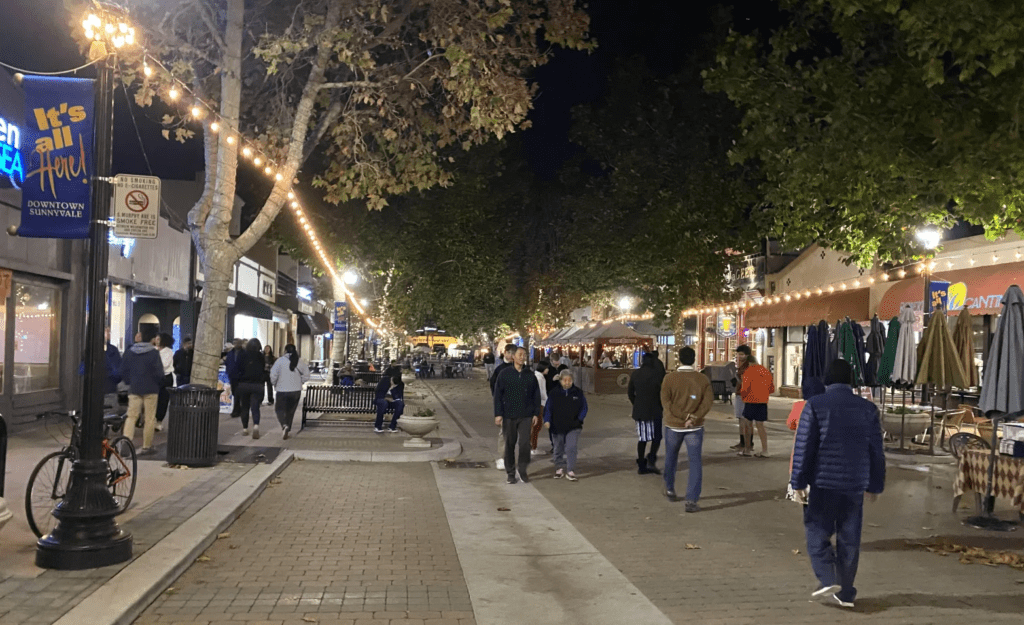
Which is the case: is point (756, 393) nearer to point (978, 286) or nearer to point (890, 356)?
point (890, 356)

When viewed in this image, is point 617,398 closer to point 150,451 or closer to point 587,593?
point 150,451

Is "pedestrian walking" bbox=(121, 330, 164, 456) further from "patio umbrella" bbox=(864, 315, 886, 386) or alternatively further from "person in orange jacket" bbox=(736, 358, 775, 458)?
"patio umbrella" bbox=(864, 315, 886, 386)

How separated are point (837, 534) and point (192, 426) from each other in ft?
28.3

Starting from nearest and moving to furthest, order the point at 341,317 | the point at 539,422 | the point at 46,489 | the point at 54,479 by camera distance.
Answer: the point at 46,489 < the point at 54,479 < the point at 539,422 < the point at 341,317

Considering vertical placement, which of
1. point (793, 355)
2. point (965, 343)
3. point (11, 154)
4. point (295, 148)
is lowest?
point (793, 355)

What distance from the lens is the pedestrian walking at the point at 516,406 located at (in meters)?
11.6

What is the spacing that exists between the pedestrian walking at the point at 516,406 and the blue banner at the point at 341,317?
64.3ft

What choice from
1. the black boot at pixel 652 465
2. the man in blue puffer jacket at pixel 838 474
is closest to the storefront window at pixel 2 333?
→ the black boot at pixel 652 465

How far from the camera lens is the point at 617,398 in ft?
108

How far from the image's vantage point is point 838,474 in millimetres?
6020

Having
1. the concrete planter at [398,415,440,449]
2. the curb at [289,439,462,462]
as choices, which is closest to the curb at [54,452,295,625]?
the curb at [289,439,462,462]

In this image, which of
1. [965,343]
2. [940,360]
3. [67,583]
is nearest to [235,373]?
[67,583]

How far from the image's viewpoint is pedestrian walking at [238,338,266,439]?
15906 millimetres

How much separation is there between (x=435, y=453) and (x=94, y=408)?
8.07 m
